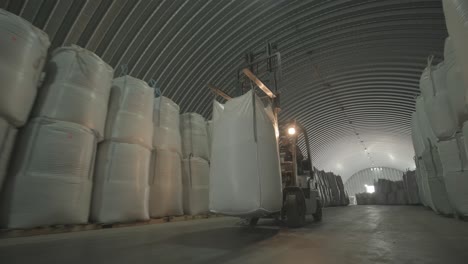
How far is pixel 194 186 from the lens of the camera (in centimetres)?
526

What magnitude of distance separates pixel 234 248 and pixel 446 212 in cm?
496

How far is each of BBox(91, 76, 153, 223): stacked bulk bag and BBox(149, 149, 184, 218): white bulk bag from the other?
1.24 ft

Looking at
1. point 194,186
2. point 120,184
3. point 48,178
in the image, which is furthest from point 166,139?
point 48,178

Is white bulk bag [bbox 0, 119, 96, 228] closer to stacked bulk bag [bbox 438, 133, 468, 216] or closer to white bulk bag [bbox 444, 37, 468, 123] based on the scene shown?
white bulk bag [bbox 444, 37, 468, 123]

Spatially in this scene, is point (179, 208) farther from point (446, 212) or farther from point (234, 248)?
point (446, 212)

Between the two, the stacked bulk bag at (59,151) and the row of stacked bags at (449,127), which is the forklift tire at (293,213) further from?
the stacked bulk bag at (59,151)

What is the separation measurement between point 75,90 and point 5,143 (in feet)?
3.39

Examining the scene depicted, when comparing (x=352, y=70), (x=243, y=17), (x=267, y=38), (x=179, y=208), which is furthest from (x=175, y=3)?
(x=352, y=70)

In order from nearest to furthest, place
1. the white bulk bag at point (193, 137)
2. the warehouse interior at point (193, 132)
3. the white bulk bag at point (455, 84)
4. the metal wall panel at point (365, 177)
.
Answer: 1. the warehouse interior at point (193, 132)
2. the white bulk bag at point (455, 84)
3. the white bulk bag at point (193, 137)
4. the metal wall panel at point (365, 177)

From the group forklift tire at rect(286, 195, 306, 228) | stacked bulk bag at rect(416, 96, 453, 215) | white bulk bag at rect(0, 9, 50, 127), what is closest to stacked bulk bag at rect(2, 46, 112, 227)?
white bulk bag at rect(0, 9, 50, 127)

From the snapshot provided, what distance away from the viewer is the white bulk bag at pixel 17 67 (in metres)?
2.74

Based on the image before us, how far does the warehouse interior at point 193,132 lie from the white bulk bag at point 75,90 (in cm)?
2

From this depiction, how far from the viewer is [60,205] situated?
292 cm

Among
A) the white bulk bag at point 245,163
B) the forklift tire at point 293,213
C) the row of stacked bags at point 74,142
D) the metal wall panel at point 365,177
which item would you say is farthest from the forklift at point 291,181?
the metal wall panel at point 365,177
